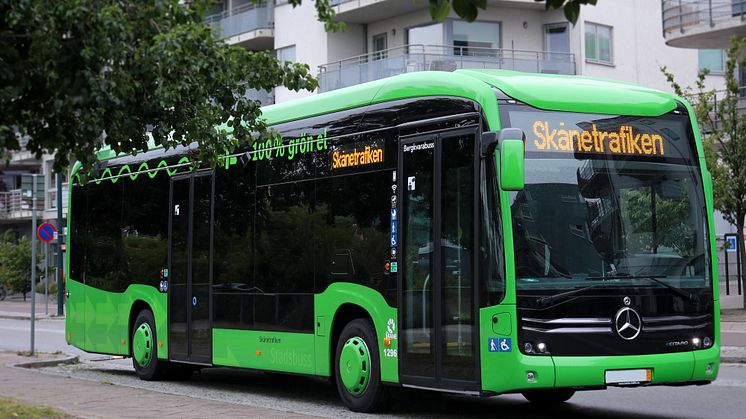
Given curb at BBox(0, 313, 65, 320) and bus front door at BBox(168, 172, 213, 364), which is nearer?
bus front door at BBox(168, 172, 213, 364)

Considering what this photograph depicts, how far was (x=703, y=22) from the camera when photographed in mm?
35031

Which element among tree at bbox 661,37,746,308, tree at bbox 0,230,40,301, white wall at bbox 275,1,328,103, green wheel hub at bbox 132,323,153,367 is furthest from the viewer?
tree at bbox 0,230,40,301

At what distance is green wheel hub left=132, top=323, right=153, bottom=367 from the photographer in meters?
17.8

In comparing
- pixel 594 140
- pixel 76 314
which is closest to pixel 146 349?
pixel 76 314

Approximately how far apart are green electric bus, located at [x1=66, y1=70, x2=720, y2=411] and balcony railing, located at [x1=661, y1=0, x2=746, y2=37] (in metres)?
22.4

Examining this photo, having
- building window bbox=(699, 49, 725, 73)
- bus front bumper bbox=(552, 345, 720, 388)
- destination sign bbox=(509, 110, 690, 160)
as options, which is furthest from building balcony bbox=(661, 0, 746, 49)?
bus front bumper bbox=(552, 345, 720, 388)

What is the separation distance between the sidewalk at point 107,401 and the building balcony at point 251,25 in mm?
31483

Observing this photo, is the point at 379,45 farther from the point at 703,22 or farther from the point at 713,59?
the point at 713,59

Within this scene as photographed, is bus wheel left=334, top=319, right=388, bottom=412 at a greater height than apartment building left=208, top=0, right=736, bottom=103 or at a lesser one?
lesser

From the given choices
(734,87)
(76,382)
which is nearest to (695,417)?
(76,382)

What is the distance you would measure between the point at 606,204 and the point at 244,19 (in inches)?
1532

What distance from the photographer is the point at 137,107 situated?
10.2 metres

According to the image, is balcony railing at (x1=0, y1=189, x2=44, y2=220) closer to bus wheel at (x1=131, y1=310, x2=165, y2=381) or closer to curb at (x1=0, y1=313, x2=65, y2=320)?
curb at (x1=0, y1=313, x2=65, y2=320)

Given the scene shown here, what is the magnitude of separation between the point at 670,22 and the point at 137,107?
28.1 meters
